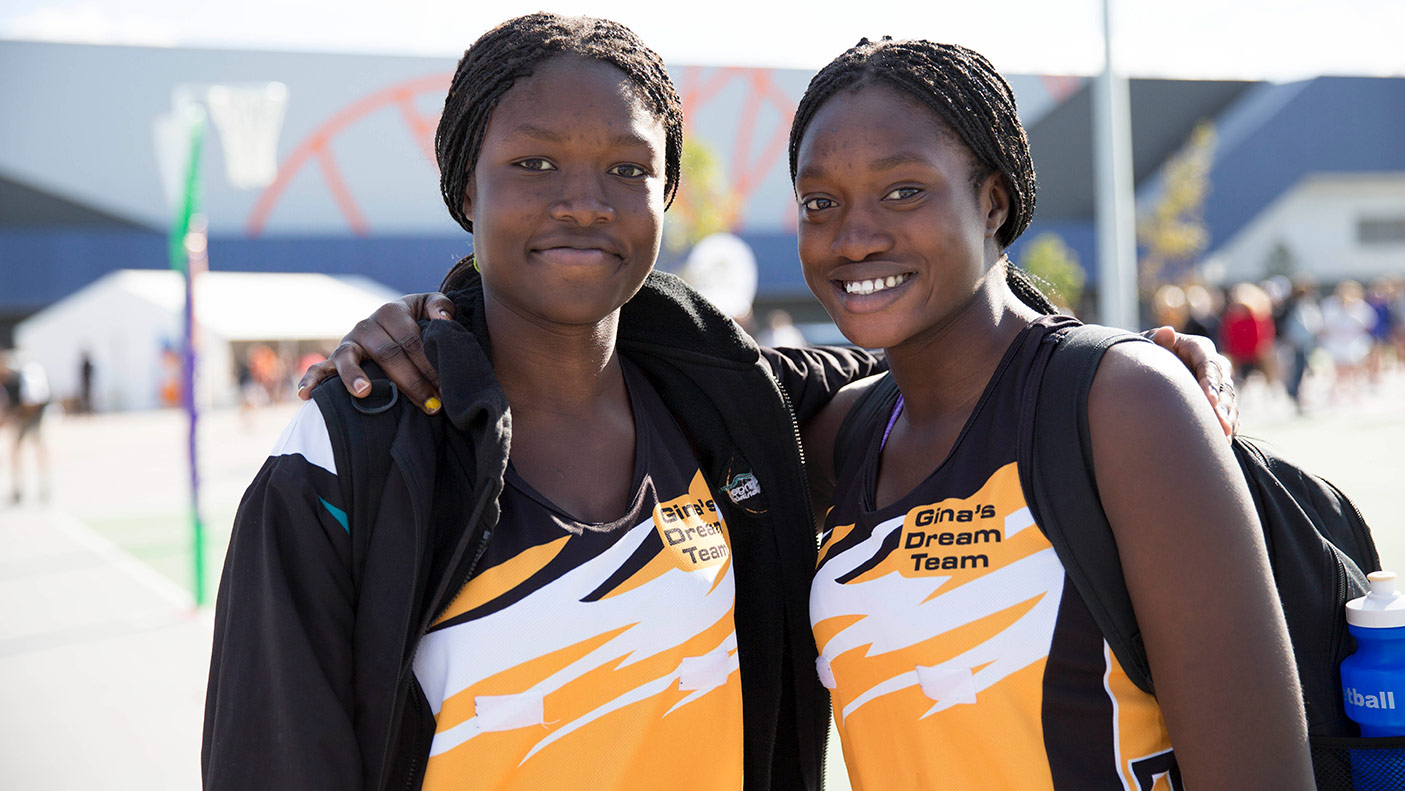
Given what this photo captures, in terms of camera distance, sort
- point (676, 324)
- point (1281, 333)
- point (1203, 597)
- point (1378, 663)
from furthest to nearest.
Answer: point (1281, 333), point (676, 324), point (1378, 663), point (1203, 597)

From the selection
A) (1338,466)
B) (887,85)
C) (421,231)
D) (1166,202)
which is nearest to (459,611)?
(887,85)

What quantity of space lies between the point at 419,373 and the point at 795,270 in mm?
35936

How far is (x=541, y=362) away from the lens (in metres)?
2.29

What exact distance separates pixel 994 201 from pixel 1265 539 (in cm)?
79

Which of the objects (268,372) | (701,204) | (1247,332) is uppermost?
(701,204)

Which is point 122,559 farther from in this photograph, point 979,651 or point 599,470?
point 979,651

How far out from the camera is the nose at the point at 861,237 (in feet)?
6.76

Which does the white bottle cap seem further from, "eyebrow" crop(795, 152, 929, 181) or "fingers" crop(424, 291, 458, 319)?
"fingers" crop(424, 291, 458, 319)

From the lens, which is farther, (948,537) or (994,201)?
(994,201)

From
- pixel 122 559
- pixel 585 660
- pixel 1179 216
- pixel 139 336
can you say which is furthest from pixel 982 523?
pixel 1179 216

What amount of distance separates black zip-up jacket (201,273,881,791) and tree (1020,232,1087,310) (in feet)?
100

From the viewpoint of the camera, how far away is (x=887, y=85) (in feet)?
6.80

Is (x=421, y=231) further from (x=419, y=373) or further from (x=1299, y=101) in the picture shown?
(x=419, y=373)

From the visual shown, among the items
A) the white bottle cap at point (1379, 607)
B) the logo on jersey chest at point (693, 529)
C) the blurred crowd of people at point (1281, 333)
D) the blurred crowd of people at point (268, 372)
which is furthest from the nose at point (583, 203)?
the blurred crowd of people at point (268, 372)
